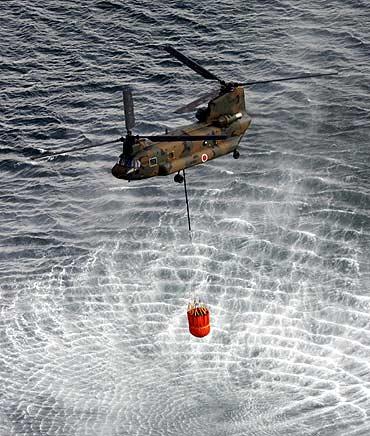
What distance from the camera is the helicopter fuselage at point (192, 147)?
211 ft

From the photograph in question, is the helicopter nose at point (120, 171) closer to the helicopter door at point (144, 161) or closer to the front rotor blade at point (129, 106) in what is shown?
the helicopter door at point (144, 161)

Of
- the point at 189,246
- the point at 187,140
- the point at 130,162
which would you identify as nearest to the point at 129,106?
the point at 187,140

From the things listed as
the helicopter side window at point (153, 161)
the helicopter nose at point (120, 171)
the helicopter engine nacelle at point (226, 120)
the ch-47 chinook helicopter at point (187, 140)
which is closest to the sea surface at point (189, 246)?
the ch-47 chinook helicopter at point (187, 140)

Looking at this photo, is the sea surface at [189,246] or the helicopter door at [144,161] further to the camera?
the sea surface at [189,246]

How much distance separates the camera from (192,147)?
6806 cm

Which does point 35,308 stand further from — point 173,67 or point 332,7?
point 332,7

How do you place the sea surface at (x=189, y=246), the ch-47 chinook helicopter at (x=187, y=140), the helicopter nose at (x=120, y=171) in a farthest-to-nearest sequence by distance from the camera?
1. the sea surface at (x=189, y=246)
2. the helicopter nose at (x=120, y=171)
3. the ch-47 chinook helicopter at (x=187, y=140)

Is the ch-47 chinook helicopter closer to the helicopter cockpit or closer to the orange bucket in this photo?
the helicopter cockpit

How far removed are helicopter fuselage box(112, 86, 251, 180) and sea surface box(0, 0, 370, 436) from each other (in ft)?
38.6

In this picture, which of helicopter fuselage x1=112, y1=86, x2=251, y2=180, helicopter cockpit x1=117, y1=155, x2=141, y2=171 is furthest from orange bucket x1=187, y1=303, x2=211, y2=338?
helicopter cockpit x1=117, y1=155, x2=141, y2=171

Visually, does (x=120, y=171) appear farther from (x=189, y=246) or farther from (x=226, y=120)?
(x=189, y=246)

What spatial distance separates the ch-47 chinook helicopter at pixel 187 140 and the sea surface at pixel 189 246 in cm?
1171

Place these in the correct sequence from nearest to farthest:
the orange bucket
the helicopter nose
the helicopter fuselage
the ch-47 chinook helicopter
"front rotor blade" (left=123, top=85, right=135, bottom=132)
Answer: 1. "front rotor blade" (left=123, top=85, right=135, bottom=132)
2. the ch-47 chinook helicopter
3. the helicopter nose
4. the helicopter fuselage
5. the orange bucket

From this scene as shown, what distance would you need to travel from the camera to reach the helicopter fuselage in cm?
6419
